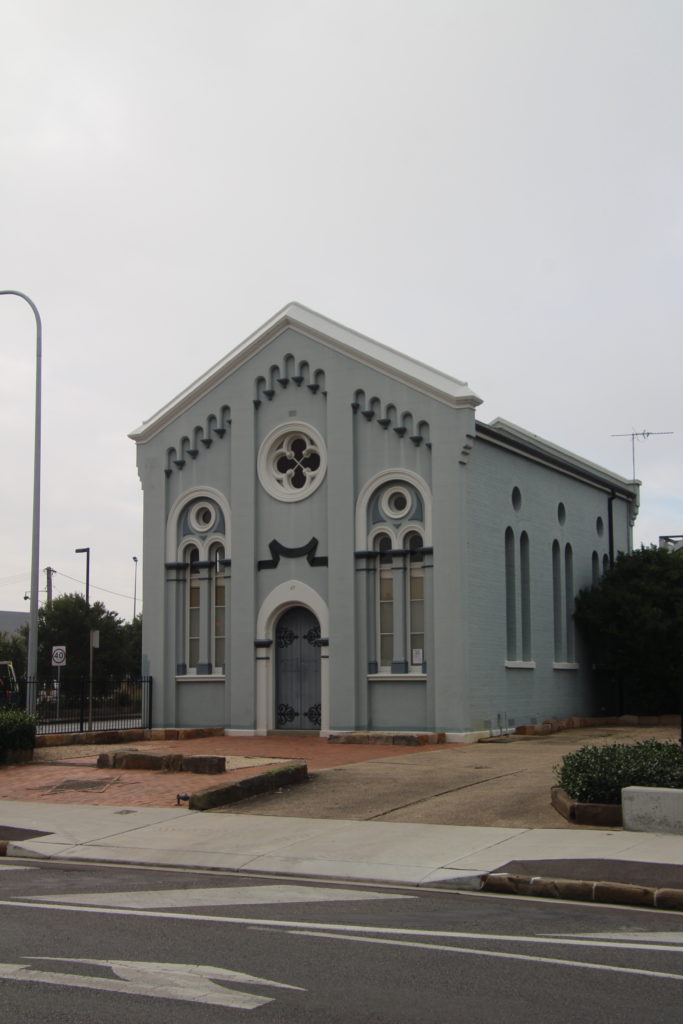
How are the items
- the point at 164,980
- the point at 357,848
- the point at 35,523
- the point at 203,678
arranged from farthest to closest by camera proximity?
the point at 203,678, the point at 35,523, the point at 357,848, the point at 164,980

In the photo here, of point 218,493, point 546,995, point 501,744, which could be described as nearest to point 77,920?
point 546,995

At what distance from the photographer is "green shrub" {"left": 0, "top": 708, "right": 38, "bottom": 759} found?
2080 centimetres

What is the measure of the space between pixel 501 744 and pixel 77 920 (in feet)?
53.0

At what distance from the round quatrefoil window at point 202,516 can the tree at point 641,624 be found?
1052cm

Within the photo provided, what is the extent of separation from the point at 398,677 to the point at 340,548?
318 centimetres

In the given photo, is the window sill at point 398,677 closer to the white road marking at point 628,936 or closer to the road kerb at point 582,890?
the road kerb at point 582,890

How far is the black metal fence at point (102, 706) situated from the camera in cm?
2784

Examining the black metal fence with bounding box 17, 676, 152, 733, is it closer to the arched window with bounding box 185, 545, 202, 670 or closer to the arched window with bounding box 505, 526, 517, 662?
the arched window with bounding box 185, 545, 202, 670

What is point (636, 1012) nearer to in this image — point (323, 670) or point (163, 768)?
point (163, 768)


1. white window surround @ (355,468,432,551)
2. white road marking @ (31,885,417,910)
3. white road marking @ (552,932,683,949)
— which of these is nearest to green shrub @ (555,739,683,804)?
white road marking @ (31,885,417,910)

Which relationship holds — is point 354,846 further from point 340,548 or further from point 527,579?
point 527,579

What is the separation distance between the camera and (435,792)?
1656 centimetres

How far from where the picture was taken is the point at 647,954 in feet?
26.0

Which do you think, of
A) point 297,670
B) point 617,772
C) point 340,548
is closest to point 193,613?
point 297,670
